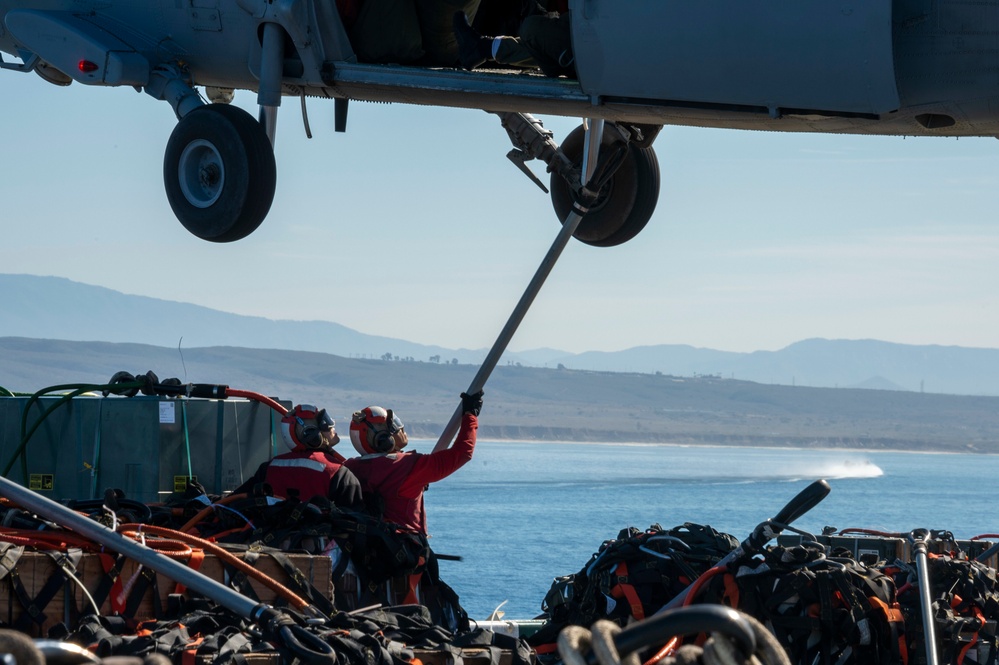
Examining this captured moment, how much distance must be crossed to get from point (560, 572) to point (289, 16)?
4354cm

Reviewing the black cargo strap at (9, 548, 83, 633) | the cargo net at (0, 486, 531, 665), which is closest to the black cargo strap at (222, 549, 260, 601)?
the cargo net at (0, 486, 531, 665)

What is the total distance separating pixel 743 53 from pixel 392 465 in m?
3.33

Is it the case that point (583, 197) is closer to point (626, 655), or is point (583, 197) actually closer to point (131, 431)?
point (131, 431)

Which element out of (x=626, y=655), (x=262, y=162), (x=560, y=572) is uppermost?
(x=262, y=162)

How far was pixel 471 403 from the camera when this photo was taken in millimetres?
9688

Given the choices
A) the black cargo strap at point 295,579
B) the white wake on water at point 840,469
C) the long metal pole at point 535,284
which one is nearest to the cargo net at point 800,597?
the black cargo strap at point 295,579

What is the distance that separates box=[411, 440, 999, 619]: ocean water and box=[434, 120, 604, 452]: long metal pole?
1201 centimetres

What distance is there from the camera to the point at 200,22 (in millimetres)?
10203

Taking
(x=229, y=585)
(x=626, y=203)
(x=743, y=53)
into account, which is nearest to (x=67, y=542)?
(x=229, y=585)

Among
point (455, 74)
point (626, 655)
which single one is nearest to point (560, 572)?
point (455, 74)

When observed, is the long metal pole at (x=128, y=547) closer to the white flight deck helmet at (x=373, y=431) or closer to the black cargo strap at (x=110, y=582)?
the black cargo strap at (x=110, y=582)

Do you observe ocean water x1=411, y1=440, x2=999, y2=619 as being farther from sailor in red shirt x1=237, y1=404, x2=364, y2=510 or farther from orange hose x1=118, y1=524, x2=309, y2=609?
orange hose x1=118, y1=524, x2=309, y2=609

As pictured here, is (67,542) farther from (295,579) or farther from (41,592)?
(295,579)

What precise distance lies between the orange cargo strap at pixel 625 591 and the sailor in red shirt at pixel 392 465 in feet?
5.26
